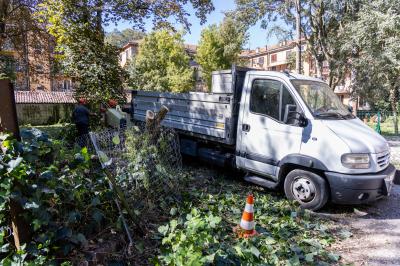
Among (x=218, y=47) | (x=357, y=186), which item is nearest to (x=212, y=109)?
(x=357, y=186)

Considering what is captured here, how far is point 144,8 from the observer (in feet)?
38.8

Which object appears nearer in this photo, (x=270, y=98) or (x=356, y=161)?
(x=356, y=161)

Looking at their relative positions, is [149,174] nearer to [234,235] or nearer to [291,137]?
[234,235]

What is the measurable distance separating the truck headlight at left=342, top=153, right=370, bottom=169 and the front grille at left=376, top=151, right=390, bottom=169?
11.4 inches

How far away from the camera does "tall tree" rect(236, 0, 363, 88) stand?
14961 millimetres

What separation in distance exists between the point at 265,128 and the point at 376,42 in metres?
11.3

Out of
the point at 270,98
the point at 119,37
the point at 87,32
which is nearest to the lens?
the point at 270,98

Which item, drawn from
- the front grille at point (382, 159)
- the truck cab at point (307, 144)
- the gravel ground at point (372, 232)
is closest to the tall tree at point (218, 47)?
the truck cab at point (307, 144)

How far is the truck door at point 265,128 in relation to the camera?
17.1 ft

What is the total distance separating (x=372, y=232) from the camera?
4441 mm

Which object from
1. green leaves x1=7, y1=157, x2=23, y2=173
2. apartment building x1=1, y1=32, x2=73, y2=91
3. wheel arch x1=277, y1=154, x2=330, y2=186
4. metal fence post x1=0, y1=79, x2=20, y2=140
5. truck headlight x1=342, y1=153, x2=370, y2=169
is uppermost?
apartment building x1=1, y1=32, x2=73, y2=91

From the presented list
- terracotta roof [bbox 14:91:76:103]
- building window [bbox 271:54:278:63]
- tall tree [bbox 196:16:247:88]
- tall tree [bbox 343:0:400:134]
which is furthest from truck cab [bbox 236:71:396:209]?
building window [bbox 271:54:278:63]

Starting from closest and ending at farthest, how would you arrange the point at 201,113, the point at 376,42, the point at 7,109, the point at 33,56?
the point at 7,109
the point at 201,113
the point at 376,42
the point at 33,56

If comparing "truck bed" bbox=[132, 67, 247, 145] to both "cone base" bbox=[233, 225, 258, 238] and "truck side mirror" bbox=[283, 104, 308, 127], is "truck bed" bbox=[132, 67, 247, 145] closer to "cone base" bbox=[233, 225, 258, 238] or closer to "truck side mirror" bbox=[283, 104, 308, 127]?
"truck side mirror" bbox=[283, 104, 308, 127]
